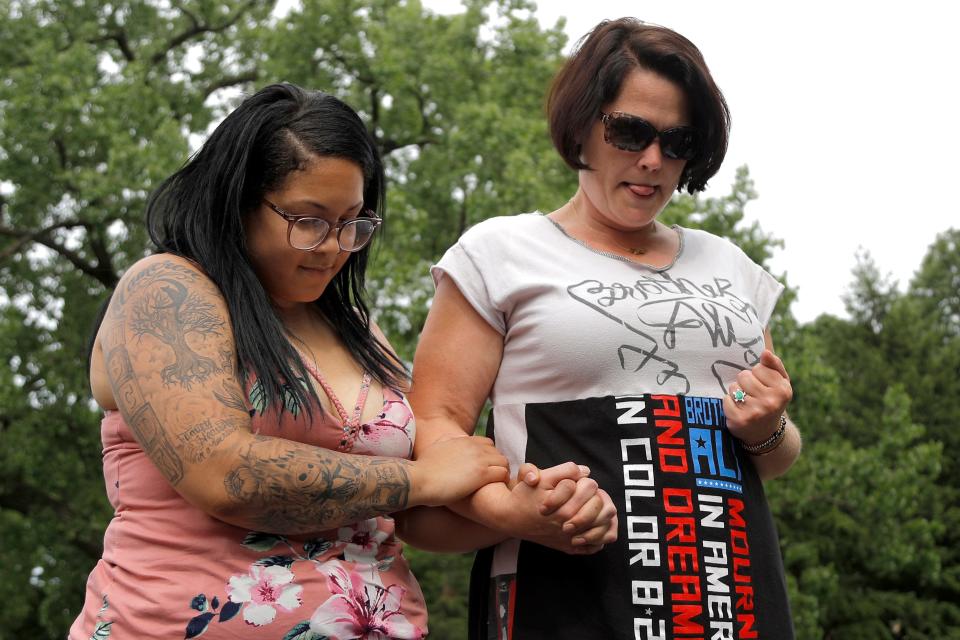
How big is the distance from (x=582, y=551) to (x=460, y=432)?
1.43ft

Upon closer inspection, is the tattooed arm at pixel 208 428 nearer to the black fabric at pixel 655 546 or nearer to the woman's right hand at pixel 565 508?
the woman's right hand at pixel 565 508

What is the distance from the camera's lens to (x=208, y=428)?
2.17 meters

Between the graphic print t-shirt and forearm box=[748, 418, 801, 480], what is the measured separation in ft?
0.16

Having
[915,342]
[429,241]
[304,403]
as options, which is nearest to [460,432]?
[304,403]

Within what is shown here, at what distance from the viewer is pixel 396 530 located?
8.93ft

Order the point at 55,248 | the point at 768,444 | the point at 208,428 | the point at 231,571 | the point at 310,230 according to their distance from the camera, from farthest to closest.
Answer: the point at 55,248
the point at 768,444
the point at 310,230
the point at 231,571
the point at 208,428

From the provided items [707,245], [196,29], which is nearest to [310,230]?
[707,245]

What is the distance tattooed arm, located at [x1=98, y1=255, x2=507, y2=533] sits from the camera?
217cm

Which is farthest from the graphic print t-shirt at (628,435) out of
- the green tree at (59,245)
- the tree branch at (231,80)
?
the tree branch at (231,80)

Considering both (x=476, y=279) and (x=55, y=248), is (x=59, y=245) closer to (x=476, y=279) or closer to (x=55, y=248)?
(x=55, y=248)

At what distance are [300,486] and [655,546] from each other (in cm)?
80

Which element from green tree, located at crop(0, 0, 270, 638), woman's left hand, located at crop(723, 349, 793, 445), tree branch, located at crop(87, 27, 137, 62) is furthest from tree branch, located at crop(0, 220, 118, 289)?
woman's left hand, located at crop(723, 349, 793, 445)

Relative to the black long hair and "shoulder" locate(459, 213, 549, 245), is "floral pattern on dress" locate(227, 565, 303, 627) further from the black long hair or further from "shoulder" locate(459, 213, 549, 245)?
"shoulder" locate(459, 213, 549, 245)

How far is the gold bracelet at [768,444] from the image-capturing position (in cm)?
269
